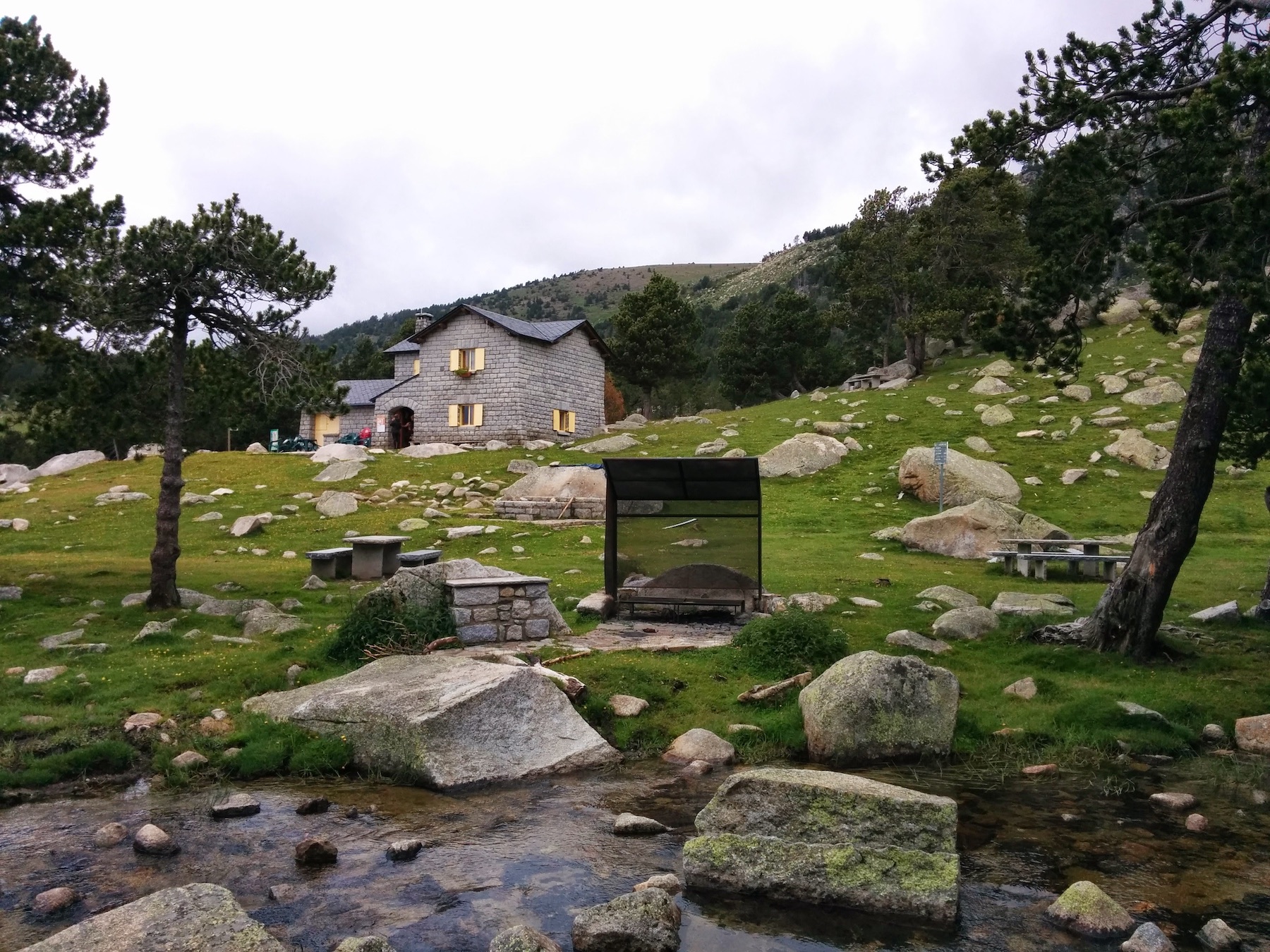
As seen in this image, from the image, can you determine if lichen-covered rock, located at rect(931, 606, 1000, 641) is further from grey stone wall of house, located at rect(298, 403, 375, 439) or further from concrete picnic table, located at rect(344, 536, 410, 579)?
grey stone wall of house, located at rect(298, 403, 375, 439)

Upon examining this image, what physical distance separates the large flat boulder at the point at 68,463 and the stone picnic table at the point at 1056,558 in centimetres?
4283

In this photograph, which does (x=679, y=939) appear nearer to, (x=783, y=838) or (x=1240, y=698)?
(x=783, y=838)

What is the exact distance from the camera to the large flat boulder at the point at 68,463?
43.8 metres

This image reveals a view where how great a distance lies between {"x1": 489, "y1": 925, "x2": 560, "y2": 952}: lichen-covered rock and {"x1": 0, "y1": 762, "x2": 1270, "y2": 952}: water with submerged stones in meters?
0.41

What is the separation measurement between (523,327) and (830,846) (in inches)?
1825

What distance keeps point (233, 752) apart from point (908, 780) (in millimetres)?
7537

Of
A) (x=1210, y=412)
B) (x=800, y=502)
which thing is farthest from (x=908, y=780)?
(x=800, y=502)

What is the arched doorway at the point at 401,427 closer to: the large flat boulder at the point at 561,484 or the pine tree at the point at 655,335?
the pine tree at the point at 655,335

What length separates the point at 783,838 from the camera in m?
7.40

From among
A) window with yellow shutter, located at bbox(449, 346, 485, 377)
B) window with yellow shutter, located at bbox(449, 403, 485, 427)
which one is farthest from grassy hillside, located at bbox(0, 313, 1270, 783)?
window with yellow shutter, located at bbox(449, 346, 485, 377)

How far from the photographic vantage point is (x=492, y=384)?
2012 inches

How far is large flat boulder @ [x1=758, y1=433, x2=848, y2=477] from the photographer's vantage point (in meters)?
34.4

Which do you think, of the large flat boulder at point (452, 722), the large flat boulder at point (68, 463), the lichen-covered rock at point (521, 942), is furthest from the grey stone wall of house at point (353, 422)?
the lichen-covered rock at point (521, 942)

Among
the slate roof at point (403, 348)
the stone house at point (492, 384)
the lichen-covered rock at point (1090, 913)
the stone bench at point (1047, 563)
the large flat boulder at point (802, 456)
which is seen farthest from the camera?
the slate roof at point (403, 348)
